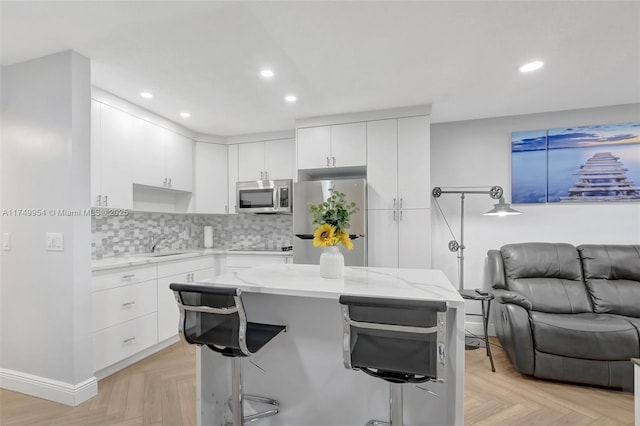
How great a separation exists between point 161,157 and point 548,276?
4.28 meters

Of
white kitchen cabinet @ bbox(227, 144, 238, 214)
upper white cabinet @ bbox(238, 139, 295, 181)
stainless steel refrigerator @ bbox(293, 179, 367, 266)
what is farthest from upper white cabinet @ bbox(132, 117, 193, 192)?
stainless steel refrigerator @ bbox(293, 179, 367, 266)

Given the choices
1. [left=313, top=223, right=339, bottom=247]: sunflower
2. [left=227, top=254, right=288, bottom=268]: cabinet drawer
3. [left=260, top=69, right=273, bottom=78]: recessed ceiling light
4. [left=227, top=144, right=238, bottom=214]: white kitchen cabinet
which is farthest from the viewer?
[left=227, top=144, right=238, bottom=214]: white kitchen cabinet

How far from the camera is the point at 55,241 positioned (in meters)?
2.13

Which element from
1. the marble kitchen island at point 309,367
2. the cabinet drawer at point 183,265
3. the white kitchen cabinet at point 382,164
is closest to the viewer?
the marble kitchen island at point 309,367

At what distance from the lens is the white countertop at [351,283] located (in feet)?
4.48

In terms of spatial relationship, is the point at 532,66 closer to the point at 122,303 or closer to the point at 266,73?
the point at 266,73

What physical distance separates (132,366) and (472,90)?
4.00m

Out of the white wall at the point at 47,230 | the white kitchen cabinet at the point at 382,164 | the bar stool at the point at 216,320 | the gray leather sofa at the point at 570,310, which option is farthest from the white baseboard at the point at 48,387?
the gray leather sofa at the point at 570,310

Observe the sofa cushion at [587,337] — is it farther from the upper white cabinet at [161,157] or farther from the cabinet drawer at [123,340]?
the upper white cabinet at [161,157]

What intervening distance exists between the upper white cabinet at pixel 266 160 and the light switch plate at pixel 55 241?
2.22 m

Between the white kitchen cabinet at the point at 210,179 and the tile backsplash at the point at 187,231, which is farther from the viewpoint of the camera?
the white kitchen cabinet at the point at 210,179

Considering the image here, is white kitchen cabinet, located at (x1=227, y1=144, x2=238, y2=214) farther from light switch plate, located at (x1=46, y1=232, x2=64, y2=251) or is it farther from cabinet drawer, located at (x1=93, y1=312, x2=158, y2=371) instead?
light switch plate, located at (x1=46, y1=232, x2=64, y2=251)

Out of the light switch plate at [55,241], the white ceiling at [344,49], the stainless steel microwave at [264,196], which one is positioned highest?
the white ceiling at [344,49]

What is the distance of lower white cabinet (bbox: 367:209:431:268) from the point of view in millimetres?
3055
